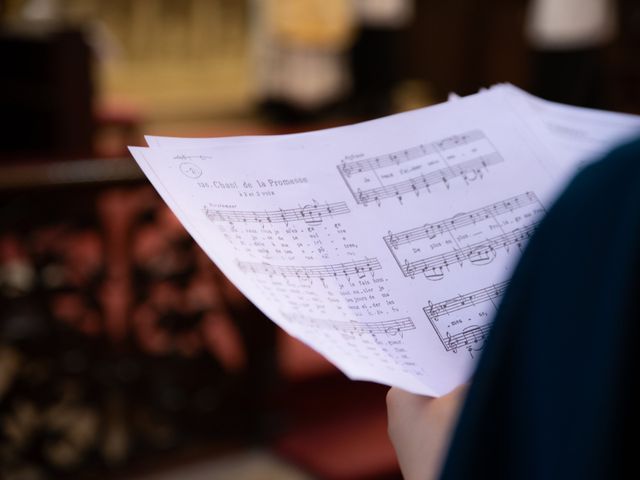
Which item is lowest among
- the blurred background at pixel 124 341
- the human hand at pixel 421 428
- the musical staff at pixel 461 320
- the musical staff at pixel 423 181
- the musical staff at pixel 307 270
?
the blurred background at pixel 124 341

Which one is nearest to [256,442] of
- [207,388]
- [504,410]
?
[207,388]

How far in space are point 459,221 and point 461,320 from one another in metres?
0.09

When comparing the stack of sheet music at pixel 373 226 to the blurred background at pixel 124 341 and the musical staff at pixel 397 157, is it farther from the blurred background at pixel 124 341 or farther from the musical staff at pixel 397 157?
the blurred background at pixel 124 341

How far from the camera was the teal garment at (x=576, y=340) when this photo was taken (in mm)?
402

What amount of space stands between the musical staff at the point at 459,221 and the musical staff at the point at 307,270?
0.04m

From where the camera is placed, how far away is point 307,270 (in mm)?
780

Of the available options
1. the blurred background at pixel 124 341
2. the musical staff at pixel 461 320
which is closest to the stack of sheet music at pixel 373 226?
the musical staff at pixel 461 320

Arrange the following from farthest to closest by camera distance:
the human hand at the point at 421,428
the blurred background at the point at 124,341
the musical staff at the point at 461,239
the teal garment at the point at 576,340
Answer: the blurred background at the point at 124,341
the musical staff at the point at 461,239
the human hand at the point at 421,428
the teal garment at the point at 576,340

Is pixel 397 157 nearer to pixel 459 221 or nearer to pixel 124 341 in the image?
pixel 459 221

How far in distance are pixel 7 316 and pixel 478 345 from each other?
2.21 m

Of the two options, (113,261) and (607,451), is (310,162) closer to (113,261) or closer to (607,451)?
(607,451)

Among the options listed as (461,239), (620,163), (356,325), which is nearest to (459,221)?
(461,239)

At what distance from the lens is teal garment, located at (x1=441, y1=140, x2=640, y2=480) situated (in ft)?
1.32

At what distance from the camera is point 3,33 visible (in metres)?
4.99
